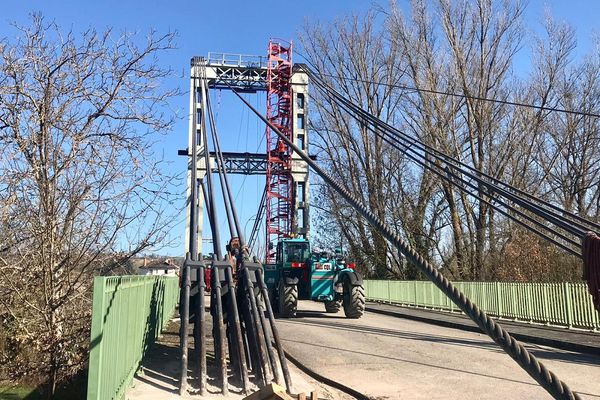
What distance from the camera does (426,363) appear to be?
33.0 feet

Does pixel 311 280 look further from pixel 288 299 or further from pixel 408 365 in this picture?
pixel 408 365

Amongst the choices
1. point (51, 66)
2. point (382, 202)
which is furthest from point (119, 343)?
point (382, 202)

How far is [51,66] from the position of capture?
667 centimetres

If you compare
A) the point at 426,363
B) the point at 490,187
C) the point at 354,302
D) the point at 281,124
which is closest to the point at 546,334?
the point at 426,363

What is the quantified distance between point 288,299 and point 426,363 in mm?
9101

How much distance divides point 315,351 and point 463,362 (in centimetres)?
296

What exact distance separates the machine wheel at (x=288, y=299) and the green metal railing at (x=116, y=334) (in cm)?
1092

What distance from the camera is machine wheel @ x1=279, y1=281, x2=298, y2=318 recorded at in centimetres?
1875

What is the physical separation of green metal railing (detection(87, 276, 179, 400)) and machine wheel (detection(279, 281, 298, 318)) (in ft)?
35.8

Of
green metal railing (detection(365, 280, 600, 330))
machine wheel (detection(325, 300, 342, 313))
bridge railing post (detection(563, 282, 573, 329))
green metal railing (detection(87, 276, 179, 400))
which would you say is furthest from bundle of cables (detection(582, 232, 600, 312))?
machine wheel (detection(325, 300, 342, 313))

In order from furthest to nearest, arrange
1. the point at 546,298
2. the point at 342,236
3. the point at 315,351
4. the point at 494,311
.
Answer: the point at 342,236 → the point at 494,311 → the point at 546,298 → the point at 315,351

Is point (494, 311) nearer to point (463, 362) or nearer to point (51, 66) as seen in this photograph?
point (463, 362)

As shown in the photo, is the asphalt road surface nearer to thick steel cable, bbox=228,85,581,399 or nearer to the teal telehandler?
the teal telehandler

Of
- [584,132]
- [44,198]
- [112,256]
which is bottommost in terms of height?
[112,256]
